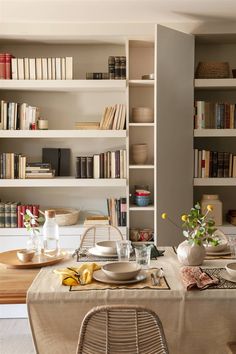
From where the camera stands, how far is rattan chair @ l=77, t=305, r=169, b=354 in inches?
66.8

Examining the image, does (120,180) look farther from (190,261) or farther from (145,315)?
(145,315)

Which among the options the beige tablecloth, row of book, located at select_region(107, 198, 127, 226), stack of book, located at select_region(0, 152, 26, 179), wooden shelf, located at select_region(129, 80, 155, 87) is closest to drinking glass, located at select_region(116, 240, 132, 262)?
the beige tablecloth

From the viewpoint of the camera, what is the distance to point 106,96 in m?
4.26

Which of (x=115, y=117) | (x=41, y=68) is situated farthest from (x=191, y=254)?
(x=41, y=68)

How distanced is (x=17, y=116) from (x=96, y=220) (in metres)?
1.14

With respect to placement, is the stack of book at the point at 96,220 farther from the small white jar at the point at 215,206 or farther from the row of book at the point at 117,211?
the small white jar at the point at 215,206

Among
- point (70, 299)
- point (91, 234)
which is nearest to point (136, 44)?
point (91, 234)

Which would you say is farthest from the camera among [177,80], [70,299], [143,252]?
[177,80]

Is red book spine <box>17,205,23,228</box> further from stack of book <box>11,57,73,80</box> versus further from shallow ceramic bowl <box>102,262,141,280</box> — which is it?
shallow ceramic bowl <box>102,262,141,280</box>

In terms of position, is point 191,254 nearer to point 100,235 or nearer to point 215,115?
point 100,235

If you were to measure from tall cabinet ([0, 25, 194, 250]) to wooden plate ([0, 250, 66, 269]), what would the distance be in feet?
4.51

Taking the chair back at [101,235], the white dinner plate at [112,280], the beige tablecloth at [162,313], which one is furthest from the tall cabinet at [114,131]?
the beige tablecloth at [162,313]

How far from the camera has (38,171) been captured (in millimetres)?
4008

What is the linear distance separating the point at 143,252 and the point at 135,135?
2087 mm
